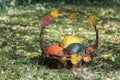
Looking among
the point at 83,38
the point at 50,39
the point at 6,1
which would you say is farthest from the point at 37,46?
the point at 6,1

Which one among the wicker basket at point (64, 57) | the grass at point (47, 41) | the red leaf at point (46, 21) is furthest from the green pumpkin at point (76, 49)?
the red leaf at point (46, 21)

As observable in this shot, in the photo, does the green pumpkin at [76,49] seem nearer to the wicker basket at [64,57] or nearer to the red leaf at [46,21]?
the wicker basket at [64,57]

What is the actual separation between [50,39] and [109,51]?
1.23 metres

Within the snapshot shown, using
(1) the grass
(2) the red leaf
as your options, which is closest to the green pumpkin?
(1) the grass

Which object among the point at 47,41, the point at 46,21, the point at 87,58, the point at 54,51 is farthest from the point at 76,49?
the point at 47,41

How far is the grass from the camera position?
18.5 feet

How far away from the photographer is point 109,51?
6660mm

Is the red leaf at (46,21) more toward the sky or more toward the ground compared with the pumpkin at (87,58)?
more toward the sky

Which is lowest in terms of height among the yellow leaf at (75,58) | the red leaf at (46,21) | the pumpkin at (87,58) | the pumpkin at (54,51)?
the pumpkin at (87,58)

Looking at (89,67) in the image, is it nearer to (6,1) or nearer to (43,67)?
(43,67)

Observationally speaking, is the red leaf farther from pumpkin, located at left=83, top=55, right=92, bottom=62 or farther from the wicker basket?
pumpkin, located at left=83, top=55, right=92, bottom=62

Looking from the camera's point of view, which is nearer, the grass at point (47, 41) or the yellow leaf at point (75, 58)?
the yellow leaf at point (75, 58)

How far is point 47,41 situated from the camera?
287 inches

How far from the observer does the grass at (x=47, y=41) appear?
18.5 feet
